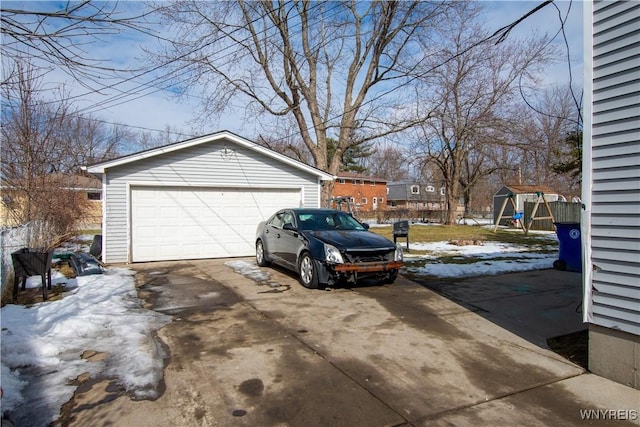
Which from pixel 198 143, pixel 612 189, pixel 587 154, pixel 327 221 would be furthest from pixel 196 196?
Answer: pixel 612 189

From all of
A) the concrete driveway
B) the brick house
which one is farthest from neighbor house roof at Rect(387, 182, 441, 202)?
the concrete driveway

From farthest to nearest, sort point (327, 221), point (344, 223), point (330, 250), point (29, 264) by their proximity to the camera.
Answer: point (344, 223), point (327, 221), point (330, 250), point (29, 264)

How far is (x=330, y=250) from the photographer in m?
6.89

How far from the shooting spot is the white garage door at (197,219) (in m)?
10.9

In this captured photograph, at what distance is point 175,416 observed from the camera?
9.84 ft

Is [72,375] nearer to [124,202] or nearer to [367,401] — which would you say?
[367,401]

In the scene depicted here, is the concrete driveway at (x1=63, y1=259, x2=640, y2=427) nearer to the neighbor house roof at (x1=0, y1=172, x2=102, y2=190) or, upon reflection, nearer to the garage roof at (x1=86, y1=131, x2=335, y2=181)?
the garage roof at (x1=86, y1=131, x2=335, y2=181)

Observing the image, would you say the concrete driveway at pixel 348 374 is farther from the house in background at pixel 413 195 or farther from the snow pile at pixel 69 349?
the house in background at pixel 413 195

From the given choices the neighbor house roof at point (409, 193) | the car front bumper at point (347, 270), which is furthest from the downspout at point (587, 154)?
the neighbor house roof at point (409, 193)

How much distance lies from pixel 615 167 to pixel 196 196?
996 cm

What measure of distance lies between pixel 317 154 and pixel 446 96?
8063mm

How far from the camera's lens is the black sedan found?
22.6ft

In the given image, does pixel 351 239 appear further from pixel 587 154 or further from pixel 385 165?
pixel 385 165

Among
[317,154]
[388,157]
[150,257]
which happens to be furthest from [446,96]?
[388,157]
